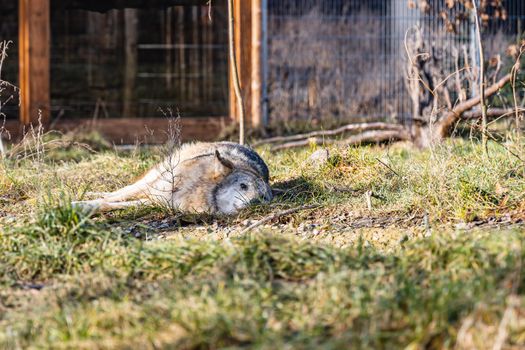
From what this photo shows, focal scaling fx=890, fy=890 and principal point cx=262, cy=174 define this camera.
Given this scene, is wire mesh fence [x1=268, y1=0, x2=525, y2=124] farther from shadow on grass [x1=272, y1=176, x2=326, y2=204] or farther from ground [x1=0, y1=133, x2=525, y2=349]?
ground [x1=0, y1=133, x2=525, y2=349]

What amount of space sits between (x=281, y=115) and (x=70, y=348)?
724cm

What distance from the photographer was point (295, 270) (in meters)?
4.15

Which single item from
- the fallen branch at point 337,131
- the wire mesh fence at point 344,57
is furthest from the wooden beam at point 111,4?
the fallen branch at point 337,131

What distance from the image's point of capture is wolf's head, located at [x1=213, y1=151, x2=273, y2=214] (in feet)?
20.0

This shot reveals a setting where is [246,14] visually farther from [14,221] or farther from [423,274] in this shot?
[423,274]

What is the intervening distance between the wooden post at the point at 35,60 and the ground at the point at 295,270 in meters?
3.51

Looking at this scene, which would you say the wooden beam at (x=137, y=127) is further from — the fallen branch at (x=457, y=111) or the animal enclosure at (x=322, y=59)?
the fallen branch at (x=457, y=111)

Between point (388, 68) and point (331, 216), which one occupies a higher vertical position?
point (388, 68)

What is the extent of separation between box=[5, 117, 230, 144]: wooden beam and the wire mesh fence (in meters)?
0.75

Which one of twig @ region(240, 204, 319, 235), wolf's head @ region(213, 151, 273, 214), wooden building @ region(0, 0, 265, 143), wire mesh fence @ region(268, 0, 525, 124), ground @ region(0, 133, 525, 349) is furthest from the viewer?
wooden building @ region(0, 0, 265, 143)

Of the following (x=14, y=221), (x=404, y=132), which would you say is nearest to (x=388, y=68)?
(x=404, y=132)

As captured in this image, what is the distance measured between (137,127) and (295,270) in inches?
252

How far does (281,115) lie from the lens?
10.4 m

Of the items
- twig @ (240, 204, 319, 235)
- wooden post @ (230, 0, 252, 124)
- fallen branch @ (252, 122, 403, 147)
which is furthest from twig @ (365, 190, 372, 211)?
wooden post @ (230, 0, 252, 124)
